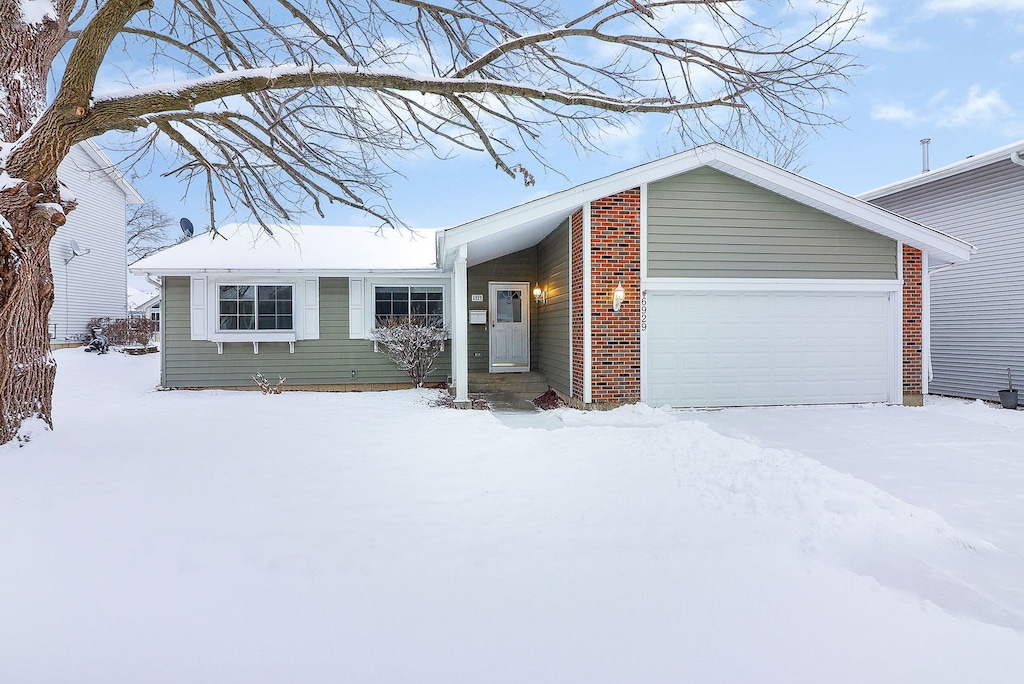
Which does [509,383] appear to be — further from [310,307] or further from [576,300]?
[310,307]

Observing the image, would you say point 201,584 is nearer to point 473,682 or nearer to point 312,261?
point 473,682

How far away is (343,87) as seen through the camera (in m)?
4.97

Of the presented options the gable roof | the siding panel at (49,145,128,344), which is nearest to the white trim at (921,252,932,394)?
the gable roof

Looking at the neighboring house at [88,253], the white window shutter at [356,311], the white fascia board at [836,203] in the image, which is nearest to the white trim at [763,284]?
the white fascia board at [836,203]

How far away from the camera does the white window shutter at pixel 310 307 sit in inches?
397

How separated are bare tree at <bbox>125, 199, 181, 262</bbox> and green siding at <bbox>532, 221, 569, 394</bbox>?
23.0 m

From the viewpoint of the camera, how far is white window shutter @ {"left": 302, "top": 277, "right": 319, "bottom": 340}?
33.1 ft

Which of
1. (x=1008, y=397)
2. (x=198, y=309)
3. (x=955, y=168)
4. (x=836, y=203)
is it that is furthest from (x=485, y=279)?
(x=1008, y=397)

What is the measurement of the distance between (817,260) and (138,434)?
925cm

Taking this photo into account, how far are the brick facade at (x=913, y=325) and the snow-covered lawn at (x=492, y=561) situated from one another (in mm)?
3584

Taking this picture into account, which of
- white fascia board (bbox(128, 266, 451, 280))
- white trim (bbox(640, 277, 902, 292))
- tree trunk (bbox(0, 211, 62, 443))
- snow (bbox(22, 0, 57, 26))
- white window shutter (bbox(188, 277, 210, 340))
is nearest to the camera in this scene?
tree trunk (bbox(0, 211, 62, 443))

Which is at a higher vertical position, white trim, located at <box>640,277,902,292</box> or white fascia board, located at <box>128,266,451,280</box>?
white fascia board, located at <box>128,266,451,280</box>

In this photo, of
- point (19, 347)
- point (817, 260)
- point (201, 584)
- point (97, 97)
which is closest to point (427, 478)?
point (201, 584)

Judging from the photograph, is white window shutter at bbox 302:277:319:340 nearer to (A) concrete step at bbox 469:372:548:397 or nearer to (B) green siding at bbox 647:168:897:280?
(A) concrete step at bbox 469:372:548:397
